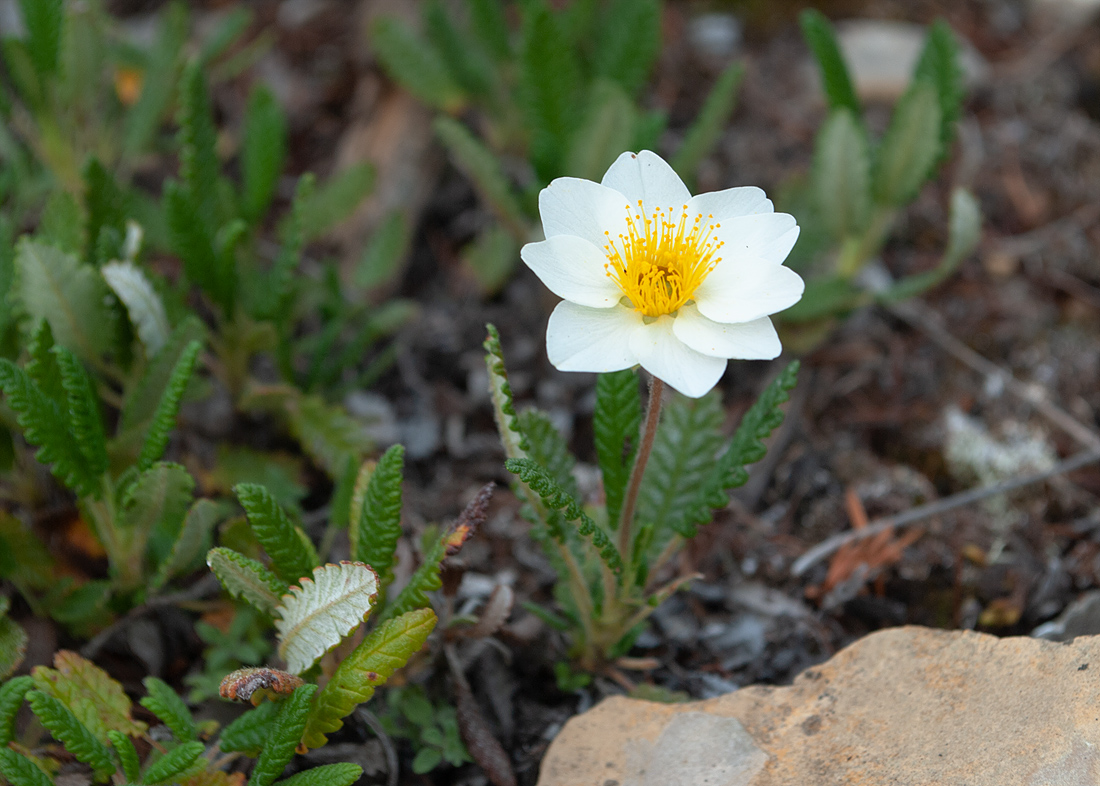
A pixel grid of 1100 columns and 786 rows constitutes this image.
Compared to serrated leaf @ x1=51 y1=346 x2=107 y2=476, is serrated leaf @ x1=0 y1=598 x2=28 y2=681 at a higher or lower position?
lower

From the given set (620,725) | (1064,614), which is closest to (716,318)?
(620,725)

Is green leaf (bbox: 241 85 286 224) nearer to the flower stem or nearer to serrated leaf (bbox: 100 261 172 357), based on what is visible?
serrated leaf (bbox: 100 261 172 357)

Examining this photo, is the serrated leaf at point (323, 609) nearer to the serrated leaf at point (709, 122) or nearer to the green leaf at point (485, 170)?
the green leaf at point (485, 170)

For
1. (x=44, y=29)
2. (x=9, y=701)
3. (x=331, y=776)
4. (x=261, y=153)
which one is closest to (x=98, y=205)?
(x=261, y=153)

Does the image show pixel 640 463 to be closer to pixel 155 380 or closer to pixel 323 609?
pixel 323 609

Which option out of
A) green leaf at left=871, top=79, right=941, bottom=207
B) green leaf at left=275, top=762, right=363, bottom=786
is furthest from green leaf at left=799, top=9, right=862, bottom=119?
green leaf at left=275, top=762, right=363, bottom=786

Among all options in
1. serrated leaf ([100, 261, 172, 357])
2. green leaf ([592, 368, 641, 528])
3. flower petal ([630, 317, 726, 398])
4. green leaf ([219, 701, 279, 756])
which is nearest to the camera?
flower petal ([630, 317, 726, 398])

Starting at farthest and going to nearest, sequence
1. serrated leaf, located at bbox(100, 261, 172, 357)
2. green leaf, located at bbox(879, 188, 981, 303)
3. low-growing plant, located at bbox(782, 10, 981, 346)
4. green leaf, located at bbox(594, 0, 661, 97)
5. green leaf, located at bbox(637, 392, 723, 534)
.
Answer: green leaf, located at bbox(594, 0, 661, 97), low-growing plant, located at bbox(782, 10, 981, 346), green leaf, located at bbox(879, 188, 981, 303), serrated leaf, located at bbox(100, 261, 172, 357), green leaf, located at bbox(637, 392, 723, 534)

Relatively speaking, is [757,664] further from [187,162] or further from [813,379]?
[187,162]
